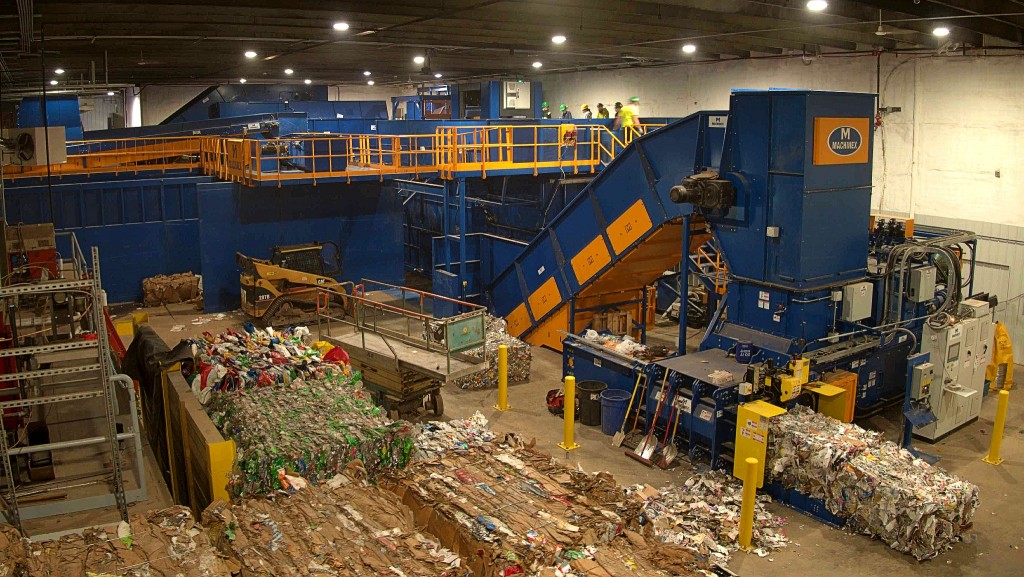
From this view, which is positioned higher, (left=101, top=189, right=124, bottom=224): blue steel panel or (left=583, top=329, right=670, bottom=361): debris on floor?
(left=101, top=189, right=124, bottom=224): blue steel panel

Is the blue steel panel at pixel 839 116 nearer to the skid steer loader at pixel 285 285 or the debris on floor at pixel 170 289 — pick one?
the skid steer loader at pixel 285 285

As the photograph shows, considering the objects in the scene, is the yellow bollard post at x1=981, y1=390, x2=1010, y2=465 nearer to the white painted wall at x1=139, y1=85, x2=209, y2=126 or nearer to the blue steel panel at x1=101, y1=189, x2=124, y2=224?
the blue steel panel at x1=101, y1=189, x2=124, y2=224

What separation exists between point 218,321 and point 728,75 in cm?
1351

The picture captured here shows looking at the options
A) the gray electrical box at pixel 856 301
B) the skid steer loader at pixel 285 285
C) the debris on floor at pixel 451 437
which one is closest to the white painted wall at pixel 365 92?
the skid steer loader at pixel 285 285

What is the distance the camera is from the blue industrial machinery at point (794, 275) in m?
10.4

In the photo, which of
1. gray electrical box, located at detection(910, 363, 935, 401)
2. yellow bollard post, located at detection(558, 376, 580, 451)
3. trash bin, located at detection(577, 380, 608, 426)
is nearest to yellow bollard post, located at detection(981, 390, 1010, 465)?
gray electrical box, located at detection(910, 363, 935, 401)

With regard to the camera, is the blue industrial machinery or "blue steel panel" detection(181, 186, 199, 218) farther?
"blue steel panel" detection(181, 186, 199, 218)

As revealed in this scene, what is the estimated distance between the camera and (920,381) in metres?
10.9

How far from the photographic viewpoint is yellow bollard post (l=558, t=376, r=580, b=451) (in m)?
11.1

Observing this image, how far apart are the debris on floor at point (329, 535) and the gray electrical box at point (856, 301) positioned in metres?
6.95

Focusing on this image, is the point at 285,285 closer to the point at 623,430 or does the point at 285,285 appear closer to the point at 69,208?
the point at 69,208

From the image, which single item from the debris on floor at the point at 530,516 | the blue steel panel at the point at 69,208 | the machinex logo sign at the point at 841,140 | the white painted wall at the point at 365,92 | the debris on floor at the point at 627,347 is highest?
the white painted wall at the point at 365,92

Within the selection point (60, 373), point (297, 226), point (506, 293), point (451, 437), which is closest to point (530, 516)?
point (451, 437)

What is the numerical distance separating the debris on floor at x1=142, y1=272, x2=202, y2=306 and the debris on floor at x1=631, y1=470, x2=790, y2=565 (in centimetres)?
1405
